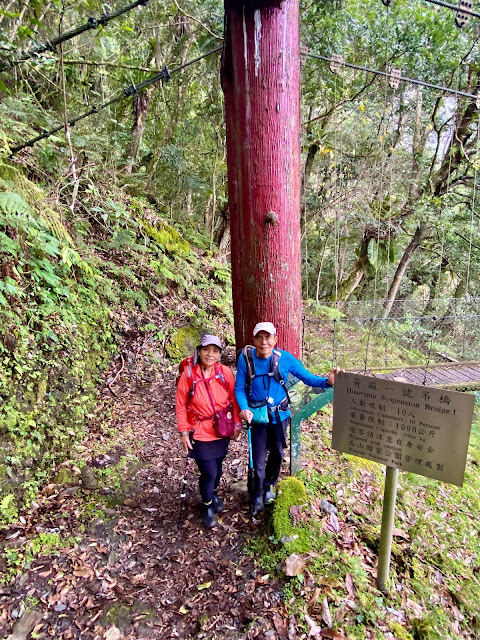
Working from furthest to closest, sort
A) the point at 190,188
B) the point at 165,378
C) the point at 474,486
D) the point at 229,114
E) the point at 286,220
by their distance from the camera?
the point at 190,188, the point at 165,378, the point at 474,486, the point at 229,114, the point at 286,220

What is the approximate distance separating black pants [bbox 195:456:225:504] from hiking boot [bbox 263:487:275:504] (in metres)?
0.48

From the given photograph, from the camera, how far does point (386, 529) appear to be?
246 cm

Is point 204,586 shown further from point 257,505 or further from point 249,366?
point 249,366

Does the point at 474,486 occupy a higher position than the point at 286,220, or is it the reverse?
the point at 286,220

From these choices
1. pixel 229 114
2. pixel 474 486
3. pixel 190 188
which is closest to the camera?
pixel 229 114

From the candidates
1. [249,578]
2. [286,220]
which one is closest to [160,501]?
[249,578]

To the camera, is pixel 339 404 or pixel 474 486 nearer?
pixel 339 404

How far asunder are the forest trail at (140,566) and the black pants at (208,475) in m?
0.27

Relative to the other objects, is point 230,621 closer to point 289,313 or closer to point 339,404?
point 339,404

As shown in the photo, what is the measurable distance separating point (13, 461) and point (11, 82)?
257 inches

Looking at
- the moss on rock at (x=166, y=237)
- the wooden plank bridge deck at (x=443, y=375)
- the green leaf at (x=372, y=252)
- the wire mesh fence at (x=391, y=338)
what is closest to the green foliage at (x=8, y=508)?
the moss on rock at (x=166, y=237)

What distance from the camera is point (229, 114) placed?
10.6 feet

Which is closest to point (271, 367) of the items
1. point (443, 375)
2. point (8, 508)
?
point (8, 508)

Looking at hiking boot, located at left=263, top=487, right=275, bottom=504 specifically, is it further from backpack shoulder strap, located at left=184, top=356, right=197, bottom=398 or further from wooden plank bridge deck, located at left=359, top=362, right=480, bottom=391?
wooden plank bridge deck, located at left=359, top=362, right=480, bottom=391
